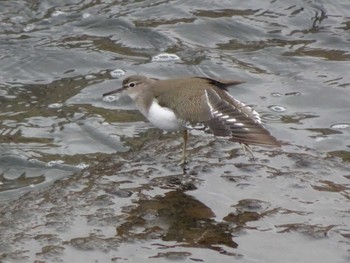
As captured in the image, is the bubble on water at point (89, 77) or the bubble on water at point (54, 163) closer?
the bubble on water at point (54, 163)

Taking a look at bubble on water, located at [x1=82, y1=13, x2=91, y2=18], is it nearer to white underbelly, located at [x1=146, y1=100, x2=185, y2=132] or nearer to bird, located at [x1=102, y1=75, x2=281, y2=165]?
bird, located at [x1=102, y1=75, x2=281, y2=165]

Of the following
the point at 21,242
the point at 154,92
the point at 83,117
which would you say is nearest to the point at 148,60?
the point at 83,117

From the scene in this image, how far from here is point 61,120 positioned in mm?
7699

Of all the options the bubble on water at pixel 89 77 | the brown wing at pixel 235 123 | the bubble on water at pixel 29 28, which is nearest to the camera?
the brown wing at pixel 235 123

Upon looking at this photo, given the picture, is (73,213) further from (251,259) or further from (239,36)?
(239,36)

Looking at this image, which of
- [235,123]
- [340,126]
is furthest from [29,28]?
[235,123]

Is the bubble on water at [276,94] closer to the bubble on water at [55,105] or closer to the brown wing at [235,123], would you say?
the bubble on water at [55,105]

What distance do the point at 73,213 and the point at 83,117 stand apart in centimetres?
265

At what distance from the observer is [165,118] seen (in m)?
5.80

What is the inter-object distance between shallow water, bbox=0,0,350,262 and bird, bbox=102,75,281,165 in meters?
0.38

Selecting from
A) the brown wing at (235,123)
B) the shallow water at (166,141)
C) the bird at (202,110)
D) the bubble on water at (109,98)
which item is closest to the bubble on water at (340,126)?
the shallow water at (166,141)

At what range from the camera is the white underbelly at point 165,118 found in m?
5.77

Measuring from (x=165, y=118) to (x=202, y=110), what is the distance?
0.27m

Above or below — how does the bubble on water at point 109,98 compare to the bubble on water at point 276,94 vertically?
below
